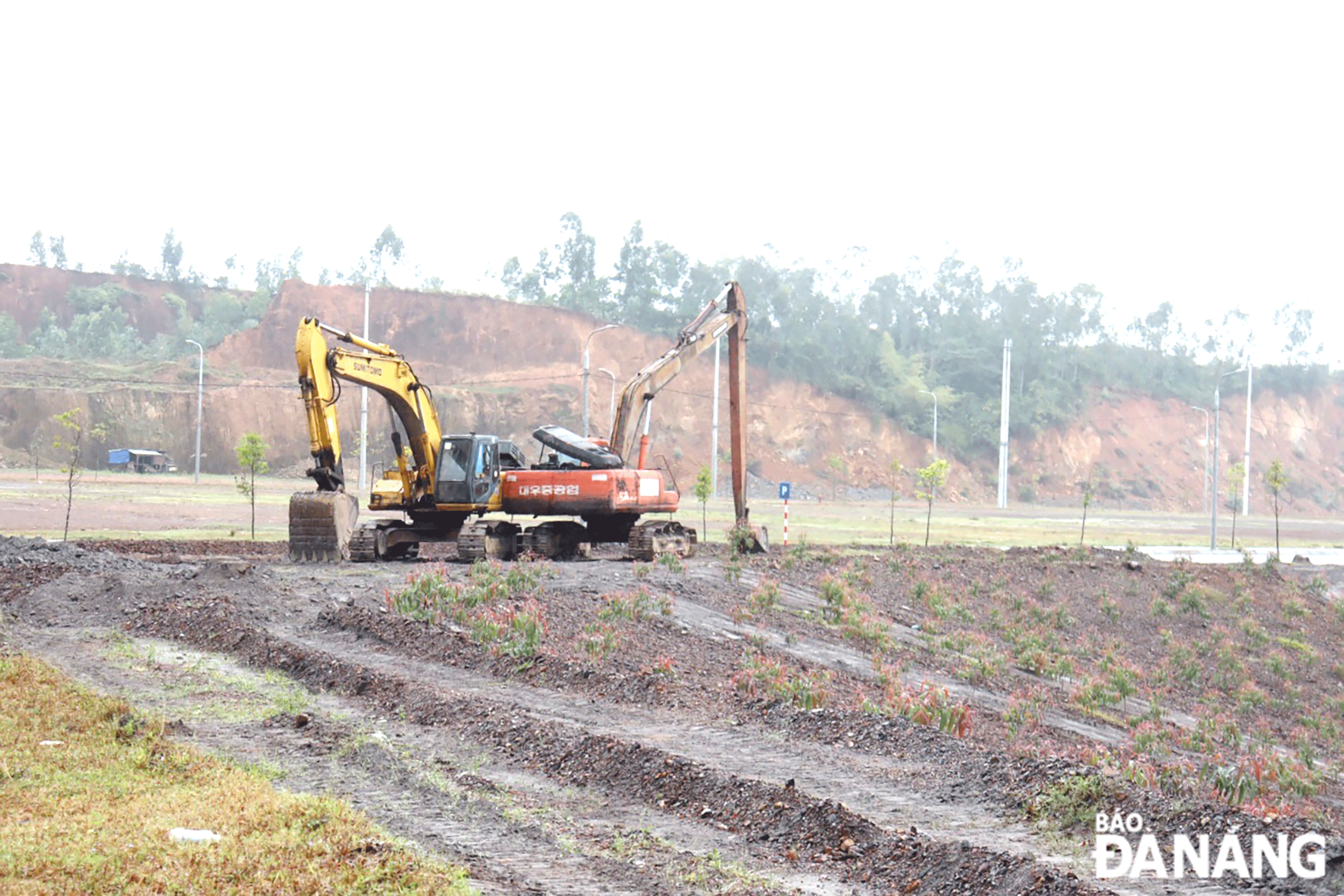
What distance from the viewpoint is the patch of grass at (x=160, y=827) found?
6824 mm

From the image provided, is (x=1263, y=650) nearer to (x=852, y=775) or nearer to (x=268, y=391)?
(x=852, y=775)

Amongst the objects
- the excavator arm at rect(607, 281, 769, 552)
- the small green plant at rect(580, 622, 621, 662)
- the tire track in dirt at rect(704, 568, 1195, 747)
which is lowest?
A: the tire track in dirt at rect(704, 568, 1195, 747)

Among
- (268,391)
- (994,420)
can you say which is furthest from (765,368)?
(268,391)

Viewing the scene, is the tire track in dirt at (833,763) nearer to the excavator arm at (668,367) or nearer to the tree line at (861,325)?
the excavator arm at (668,367)

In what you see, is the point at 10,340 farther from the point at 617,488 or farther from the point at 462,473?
the point at 617,488

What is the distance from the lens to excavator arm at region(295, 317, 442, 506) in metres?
24.0

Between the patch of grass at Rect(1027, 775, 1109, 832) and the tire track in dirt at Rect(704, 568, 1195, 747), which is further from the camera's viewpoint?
the tire track in dirt at Rect(704, 568, 1195, 747)

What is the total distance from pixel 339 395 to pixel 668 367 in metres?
8.69

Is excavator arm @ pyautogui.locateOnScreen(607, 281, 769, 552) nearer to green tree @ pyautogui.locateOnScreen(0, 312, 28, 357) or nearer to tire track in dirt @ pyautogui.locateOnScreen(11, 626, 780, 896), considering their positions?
tire track in dirt @ pyautogui.locateOnScreen(11, 626, 780, 896)

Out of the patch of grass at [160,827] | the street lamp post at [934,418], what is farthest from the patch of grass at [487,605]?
the street lamp post at [934,418]

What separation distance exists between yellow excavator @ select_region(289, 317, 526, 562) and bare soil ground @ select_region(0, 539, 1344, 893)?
3.36ft

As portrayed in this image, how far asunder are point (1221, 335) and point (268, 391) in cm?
10373
